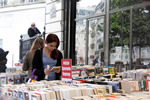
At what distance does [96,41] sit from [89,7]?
143cm

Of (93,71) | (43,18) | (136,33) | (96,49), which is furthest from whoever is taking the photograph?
(43,18)

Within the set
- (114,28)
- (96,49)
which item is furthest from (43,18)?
(114,28)

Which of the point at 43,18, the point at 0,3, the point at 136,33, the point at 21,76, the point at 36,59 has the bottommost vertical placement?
the point at 21,76

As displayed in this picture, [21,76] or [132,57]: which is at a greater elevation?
[132,57]

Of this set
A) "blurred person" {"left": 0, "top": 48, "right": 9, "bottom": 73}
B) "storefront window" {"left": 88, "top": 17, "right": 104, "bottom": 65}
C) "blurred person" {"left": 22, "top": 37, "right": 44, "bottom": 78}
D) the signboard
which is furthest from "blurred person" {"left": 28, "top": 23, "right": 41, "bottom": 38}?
the signboard

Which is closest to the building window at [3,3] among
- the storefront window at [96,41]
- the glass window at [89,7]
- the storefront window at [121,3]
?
the glass window at [89,7]

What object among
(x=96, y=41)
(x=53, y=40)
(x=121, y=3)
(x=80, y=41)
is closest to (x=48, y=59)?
(x=53, y=40)

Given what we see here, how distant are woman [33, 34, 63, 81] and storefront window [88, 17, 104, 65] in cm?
404

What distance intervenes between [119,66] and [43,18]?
196 inches

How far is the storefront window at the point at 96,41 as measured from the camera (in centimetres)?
822

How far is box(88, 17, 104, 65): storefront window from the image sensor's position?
27.0 ft

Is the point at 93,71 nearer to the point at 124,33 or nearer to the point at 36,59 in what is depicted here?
the point at 36,59

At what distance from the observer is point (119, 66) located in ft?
24.5

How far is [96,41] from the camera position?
8.47 m
